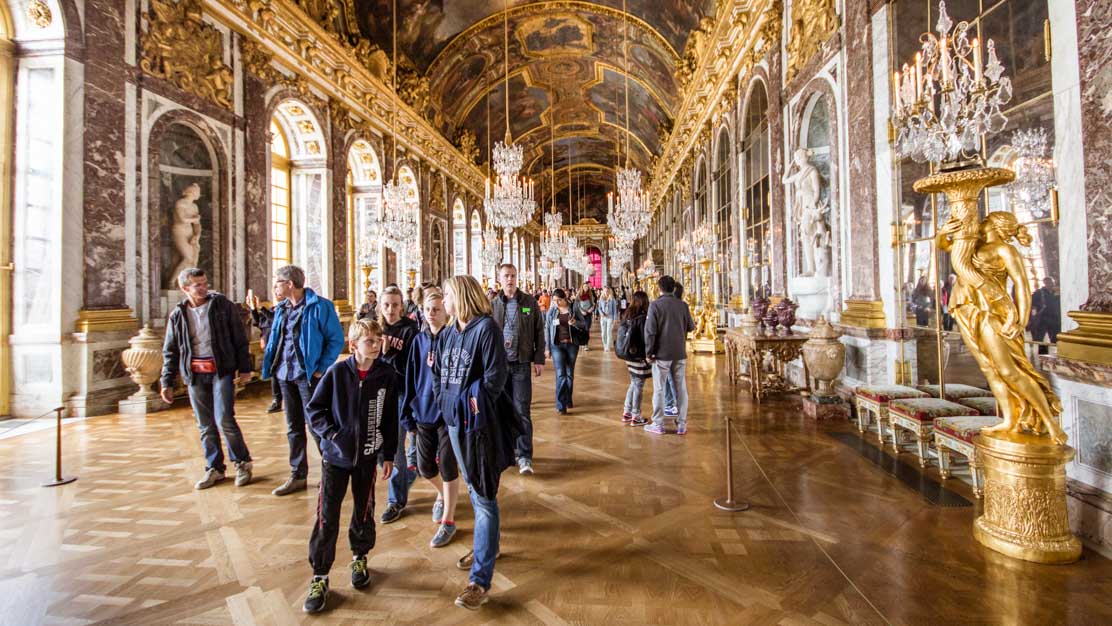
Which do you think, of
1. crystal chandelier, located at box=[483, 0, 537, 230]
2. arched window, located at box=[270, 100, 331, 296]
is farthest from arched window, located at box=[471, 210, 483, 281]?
crystal chandelier, located at box=[483, 0, 537, 230]

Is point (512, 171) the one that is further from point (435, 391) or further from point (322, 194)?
point (435, 391)

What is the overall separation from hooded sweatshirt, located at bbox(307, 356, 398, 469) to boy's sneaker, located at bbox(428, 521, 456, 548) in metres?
0.66

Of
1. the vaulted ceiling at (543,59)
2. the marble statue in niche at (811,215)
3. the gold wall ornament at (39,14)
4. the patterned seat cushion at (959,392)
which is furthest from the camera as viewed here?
the vaulted ceiling at (543,59)

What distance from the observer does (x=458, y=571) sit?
8.36ft

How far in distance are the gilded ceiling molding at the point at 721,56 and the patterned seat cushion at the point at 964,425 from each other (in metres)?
6.74

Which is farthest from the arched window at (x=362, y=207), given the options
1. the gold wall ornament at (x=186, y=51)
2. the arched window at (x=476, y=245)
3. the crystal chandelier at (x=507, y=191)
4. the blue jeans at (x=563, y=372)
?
the arched window at (x=476, y=245)

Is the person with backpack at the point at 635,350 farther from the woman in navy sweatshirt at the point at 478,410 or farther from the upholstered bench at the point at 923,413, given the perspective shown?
the woman in navy sweatshirt at the point at 478,410

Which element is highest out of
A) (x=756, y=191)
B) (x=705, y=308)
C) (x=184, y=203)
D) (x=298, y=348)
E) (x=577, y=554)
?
(x=756, y=191)

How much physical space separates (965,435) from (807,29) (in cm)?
582

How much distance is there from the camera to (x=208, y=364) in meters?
3.82

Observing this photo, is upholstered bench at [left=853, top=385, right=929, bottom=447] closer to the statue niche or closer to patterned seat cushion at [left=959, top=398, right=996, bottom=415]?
patterned seat cushion at [left=959, top=398, right=996, bottom=415]

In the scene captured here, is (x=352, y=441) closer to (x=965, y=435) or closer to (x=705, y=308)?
(x=965, y=435)

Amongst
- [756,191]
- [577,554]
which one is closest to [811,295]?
[756,191]

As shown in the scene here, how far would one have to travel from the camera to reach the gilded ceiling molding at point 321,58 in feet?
28.3
